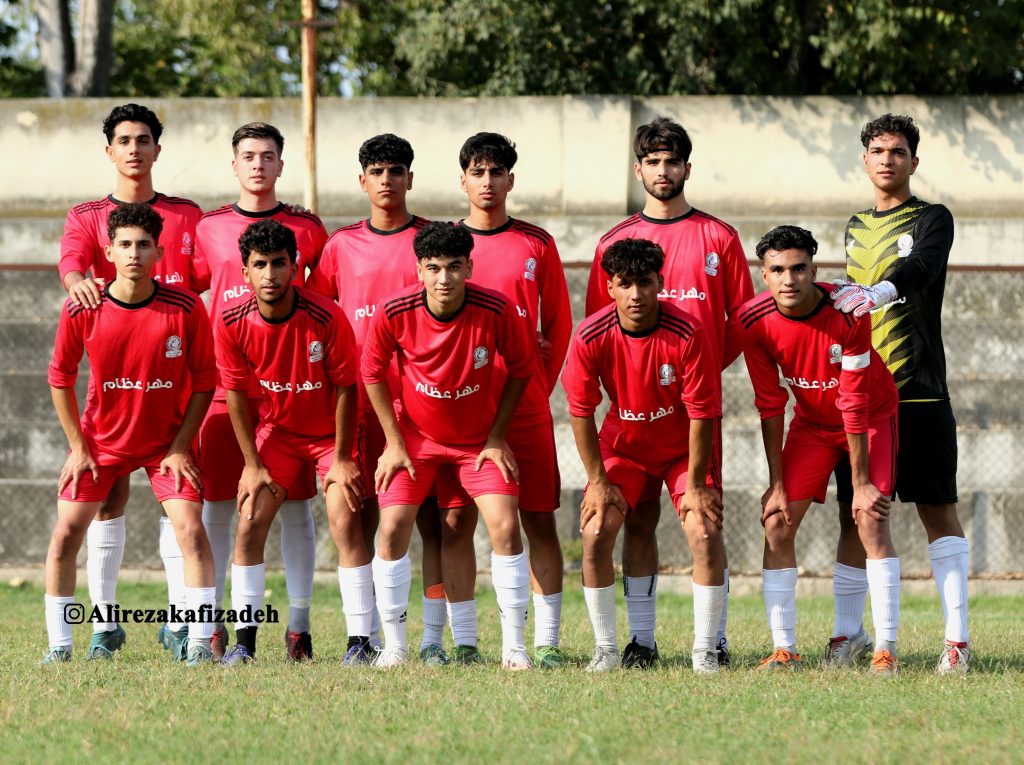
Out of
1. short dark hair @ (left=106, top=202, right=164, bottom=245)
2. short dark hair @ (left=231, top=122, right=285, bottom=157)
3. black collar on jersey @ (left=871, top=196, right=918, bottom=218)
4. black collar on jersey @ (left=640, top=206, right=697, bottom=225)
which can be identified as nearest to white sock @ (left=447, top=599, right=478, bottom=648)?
black collar on jersey @ (left=640, top=206, right=697, bottom=225)

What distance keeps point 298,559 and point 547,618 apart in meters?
1.33

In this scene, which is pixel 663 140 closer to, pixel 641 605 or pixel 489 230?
pixel 489 230

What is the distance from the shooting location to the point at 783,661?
257 inches

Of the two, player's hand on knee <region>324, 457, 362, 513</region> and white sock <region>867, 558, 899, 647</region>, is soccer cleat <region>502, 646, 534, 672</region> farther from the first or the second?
white sock <region>867, 558, 899, 647</region>

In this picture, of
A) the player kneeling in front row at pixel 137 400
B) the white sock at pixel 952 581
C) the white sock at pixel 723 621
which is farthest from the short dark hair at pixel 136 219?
the white sock at pixel 952 581

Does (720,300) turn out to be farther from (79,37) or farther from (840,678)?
(79,37)

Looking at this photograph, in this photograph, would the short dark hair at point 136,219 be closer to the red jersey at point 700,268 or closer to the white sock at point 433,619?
the red jersey at point 700,268

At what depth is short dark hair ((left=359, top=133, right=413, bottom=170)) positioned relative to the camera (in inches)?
271

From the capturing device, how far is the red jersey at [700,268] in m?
6.70

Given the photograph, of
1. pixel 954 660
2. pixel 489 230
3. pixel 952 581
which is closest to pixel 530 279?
pixel 489 230

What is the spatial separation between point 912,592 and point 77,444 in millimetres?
7143

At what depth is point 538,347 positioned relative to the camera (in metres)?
6.86

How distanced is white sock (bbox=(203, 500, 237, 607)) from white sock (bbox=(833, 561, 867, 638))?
10.0ft

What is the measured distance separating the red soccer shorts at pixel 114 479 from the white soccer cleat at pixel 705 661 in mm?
2437
